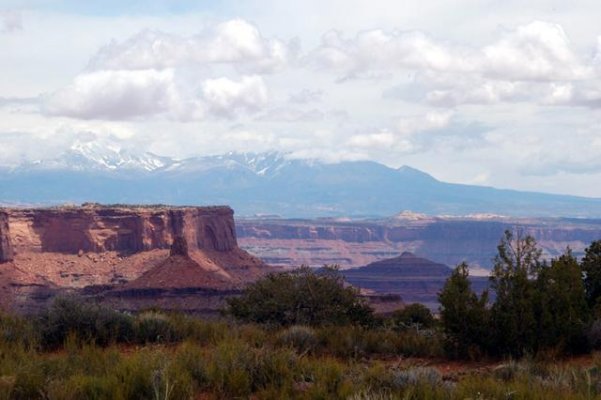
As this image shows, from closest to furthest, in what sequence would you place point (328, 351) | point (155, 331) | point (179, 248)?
point (328, 351) → point (155, 331) → point (179, 248)

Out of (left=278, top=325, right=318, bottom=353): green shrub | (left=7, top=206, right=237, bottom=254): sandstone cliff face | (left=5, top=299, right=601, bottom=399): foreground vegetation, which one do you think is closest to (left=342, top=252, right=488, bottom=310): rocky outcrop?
(left=7, top=206, right=237, bottom=254): sandstone cliff face

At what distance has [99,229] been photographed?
113 meters

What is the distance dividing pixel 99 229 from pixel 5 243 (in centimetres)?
1518

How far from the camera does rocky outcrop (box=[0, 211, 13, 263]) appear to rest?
3880 inches

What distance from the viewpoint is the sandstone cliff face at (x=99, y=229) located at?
365 feet

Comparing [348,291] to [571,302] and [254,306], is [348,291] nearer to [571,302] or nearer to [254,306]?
[254,306]

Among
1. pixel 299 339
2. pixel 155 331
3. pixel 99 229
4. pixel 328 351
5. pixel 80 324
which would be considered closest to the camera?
pixel 328 351

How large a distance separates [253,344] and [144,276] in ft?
241

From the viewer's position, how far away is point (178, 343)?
62.5 feet

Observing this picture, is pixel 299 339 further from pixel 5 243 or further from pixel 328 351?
pixel 5 243

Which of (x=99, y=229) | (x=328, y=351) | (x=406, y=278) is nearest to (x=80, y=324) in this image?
(x=328, y=351)

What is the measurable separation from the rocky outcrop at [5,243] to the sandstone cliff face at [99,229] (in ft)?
23.5

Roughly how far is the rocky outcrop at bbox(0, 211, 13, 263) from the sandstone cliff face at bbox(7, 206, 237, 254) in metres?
7.16

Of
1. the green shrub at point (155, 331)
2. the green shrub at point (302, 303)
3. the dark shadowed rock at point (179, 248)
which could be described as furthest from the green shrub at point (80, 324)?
the dark shadowed rock at point (179, 248)
